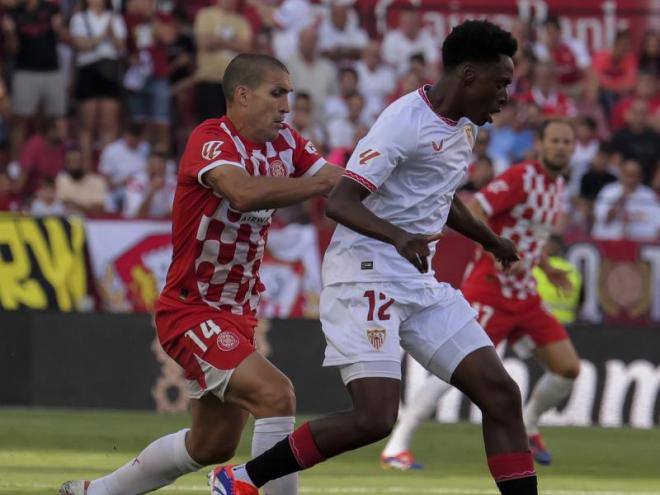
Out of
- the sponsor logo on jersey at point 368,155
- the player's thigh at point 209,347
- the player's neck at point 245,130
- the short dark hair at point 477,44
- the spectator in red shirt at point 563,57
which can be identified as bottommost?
the player's thigh at point 209,347

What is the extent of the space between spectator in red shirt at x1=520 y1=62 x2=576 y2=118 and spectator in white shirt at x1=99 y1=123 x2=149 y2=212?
494cm

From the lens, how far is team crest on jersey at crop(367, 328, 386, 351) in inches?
274

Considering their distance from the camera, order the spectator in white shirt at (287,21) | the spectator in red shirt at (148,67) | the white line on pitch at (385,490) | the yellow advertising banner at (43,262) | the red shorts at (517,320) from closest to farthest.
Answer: the white line on pitch at (385,490), the red shorts at (517,320), the yellow advertising banner at (43,262), the spectator in red shirt at (148,67), the spectator in white shirt at (287,21)

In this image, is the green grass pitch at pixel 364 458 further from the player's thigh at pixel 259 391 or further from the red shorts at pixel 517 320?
the player's thigh at pixel 259 391

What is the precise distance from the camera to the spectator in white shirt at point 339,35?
2025 cm

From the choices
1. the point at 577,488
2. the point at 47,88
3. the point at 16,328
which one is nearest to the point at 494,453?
the point at 577,488

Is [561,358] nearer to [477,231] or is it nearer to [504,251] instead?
[504,251]

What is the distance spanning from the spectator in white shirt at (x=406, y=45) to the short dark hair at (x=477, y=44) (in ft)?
43.9

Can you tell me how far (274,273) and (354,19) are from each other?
5652mm

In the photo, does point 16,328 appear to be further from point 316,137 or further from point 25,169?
point 316,137

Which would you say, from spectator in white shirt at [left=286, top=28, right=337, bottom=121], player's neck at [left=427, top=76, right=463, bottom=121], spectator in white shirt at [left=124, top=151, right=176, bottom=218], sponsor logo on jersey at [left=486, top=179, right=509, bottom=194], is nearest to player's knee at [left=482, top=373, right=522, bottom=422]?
player's neck at [left=427, top=76, right=463, bottom=121]

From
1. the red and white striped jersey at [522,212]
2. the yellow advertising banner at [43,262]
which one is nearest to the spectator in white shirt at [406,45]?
the yellow advertising banner at [43,262]

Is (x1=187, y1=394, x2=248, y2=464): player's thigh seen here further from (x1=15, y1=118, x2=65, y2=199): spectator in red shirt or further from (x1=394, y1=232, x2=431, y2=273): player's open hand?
(x1=15, y1=118, x2=65, y2=199): spectator in red shirt

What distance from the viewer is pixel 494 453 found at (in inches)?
275
